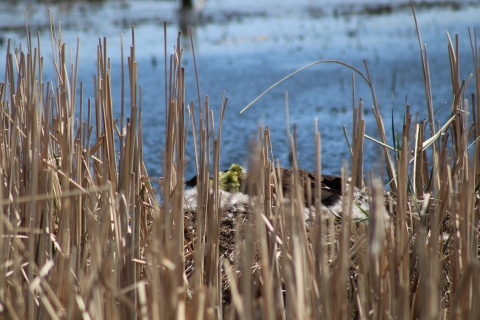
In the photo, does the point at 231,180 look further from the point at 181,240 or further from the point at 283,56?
the point at 283,56

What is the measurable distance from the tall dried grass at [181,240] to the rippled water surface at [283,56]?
37 centimetres

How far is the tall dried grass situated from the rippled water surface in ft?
1.20

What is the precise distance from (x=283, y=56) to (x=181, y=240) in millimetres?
4734

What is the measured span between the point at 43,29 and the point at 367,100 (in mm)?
4553

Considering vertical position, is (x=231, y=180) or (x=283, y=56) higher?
(x=283, y=56)

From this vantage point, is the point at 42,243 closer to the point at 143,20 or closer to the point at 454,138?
the point at 454,138

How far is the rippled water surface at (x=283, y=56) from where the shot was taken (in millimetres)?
3662

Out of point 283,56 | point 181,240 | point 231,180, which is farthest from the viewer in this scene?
point 283,56

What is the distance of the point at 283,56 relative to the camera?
578cm

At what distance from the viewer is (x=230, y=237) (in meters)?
1.67

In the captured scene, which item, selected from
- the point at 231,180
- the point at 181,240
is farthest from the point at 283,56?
the point at 181,240

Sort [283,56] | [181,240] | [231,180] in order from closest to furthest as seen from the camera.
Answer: [181,240] → [231,180] → [283,56]

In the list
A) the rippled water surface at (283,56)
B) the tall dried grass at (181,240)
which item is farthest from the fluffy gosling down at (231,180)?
the tall dried grass at (181,240)

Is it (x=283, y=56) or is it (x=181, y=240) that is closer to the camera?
(x=181, y=240)
